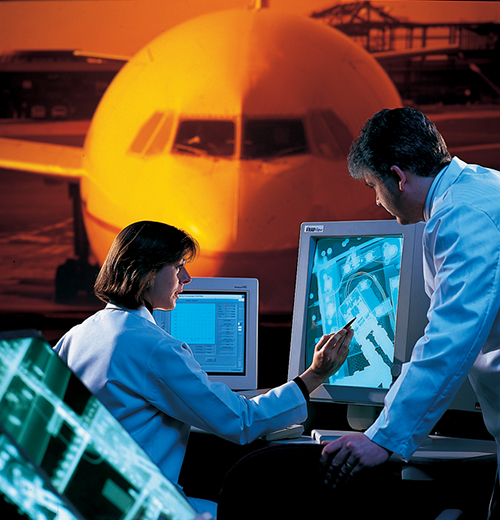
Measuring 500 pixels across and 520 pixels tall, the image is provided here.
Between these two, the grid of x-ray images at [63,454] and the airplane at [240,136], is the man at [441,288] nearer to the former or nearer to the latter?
the grid of x-ray images at [63,454]

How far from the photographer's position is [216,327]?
1.69 meters

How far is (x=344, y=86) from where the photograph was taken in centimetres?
387

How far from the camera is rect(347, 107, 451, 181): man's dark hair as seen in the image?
3.42 ft

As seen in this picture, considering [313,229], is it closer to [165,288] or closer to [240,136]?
[165,288]

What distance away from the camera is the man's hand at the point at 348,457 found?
695 mm

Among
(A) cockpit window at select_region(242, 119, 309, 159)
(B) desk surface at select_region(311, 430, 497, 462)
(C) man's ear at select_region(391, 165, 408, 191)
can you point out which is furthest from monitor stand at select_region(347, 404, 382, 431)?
(A) cockpit window at select_region(242, 119, 309, 159)

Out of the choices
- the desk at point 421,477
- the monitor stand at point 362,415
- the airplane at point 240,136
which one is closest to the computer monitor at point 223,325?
the desk at point 421,477

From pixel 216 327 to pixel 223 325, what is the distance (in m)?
0.02

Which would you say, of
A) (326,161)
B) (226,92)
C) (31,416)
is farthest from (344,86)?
(31,416)

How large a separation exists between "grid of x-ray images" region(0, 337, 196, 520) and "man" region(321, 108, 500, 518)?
37cm

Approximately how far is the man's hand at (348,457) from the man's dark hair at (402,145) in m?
0.50

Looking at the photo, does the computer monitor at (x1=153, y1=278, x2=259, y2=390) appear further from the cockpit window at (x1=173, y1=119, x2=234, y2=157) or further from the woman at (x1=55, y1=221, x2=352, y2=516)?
the cockpit window at (x1=173, y1=119, x2=234, y2=157)

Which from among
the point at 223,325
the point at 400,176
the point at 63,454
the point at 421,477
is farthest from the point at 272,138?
the point at 63,454

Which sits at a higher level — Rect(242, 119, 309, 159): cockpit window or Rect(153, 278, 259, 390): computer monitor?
Rect(242, 119, 309, 159): cockpit window
